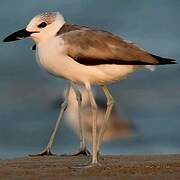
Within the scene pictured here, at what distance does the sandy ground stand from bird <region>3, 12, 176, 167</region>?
1.47 feet

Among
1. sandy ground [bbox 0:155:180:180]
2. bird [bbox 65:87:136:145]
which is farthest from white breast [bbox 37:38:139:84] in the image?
bird [bbox 65:87:136:145]

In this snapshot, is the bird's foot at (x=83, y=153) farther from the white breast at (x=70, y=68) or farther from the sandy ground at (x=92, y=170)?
the white breast at (x=70, y=68)

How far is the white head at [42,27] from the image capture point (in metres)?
11.5

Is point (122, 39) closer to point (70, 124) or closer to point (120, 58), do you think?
point (120, 58)

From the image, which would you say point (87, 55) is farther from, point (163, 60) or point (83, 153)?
point (83, 153)

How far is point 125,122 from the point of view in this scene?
89.4 feet

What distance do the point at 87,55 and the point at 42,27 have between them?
790mm

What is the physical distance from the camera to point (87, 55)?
11.2 metres

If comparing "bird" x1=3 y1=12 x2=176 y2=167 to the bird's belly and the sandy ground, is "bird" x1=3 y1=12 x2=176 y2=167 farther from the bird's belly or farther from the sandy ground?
the sandy ground

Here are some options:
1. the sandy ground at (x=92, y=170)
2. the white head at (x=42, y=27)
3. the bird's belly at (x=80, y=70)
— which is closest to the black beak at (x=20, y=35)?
the white head at (x=42, y=27)

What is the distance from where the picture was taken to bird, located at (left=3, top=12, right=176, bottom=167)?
11.2m

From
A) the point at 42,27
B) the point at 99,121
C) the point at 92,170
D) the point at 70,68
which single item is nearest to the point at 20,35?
the point at 42,27

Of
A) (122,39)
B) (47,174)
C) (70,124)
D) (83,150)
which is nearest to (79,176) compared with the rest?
(47,174)

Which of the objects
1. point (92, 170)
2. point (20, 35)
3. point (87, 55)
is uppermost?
point (20, 35)
